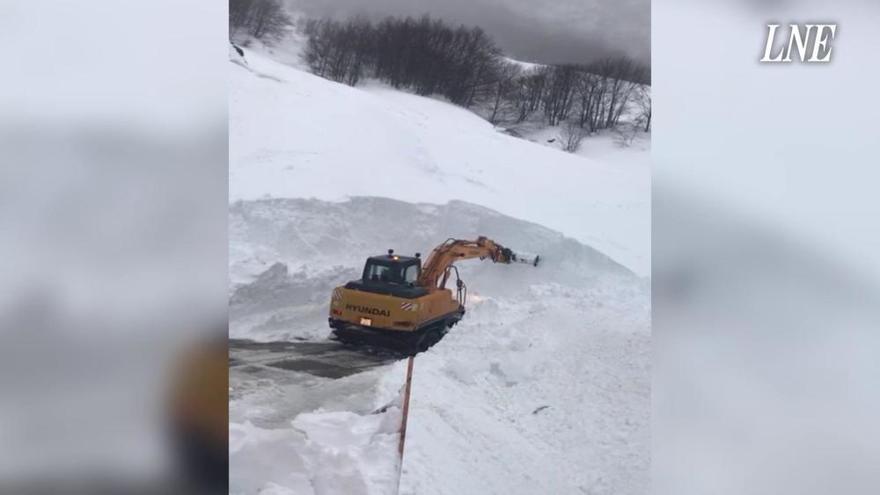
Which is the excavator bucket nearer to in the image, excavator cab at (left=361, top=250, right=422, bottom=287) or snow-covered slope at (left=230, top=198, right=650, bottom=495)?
snow-covered slope at (left=230, top=198, right=650, bottom=495)

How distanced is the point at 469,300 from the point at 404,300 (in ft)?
0.75

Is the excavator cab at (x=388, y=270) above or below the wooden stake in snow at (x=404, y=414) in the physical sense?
above

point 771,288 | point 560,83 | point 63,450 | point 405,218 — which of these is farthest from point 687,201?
point 63,450

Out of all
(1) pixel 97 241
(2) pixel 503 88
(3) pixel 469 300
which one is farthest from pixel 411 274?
(1) pixel 97 241

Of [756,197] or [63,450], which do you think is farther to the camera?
[756,197]

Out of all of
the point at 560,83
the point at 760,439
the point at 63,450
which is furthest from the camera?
the point at 560,83

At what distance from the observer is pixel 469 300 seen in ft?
7.36

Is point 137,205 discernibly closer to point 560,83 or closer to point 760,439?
point 560,83

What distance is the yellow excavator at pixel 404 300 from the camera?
219 cm

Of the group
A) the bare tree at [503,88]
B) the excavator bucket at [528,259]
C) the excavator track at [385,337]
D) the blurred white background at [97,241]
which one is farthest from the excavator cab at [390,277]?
→ the bare tree at [503,88]

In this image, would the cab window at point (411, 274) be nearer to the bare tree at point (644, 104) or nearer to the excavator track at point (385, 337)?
the excavator track at point (385, 337)

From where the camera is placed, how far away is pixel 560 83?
2.36 m

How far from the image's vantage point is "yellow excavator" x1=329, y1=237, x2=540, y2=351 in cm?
219

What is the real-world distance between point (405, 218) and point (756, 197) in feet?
4.00
